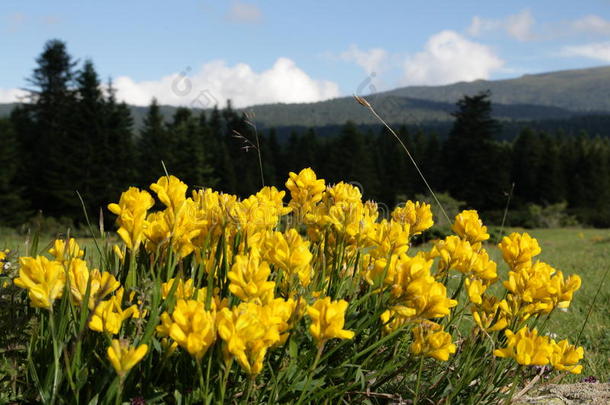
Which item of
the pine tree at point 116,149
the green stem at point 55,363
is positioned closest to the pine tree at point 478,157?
the pine tree at point 116,149

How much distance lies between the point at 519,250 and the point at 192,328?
4.12 feet

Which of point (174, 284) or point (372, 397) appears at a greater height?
point (174, 284)

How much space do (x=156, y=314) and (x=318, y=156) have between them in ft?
216

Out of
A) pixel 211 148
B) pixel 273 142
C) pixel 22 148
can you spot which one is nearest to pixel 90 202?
pixel 22 148

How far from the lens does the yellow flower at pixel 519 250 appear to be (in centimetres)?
194

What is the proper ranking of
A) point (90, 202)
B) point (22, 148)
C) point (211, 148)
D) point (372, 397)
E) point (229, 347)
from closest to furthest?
point (229, 347)
point (372, 397)
point (90, 202)
point (22, 148)
point (211, 148)

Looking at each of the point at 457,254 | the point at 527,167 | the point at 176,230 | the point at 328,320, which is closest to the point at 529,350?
the point at 457,254

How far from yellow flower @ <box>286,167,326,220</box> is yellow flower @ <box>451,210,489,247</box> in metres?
0.52

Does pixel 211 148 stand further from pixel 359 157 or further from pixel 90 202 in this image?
pixel 90 202

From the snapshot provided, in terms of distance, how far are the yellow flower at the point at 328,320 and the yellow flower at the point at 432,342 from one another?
0.38 meters

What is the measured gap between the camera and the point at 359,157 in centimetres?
5722

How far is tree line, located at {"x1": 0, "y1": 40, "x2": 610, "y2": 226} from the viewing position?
36375 mm

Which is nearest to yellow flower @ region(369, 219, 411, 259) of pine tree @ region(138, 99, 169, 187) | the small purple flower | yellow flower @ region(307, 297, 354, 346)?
yellow flower @ region(307, 297, 354, 346)

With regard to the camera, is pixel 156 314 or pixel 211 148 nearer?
pixel 156 314
